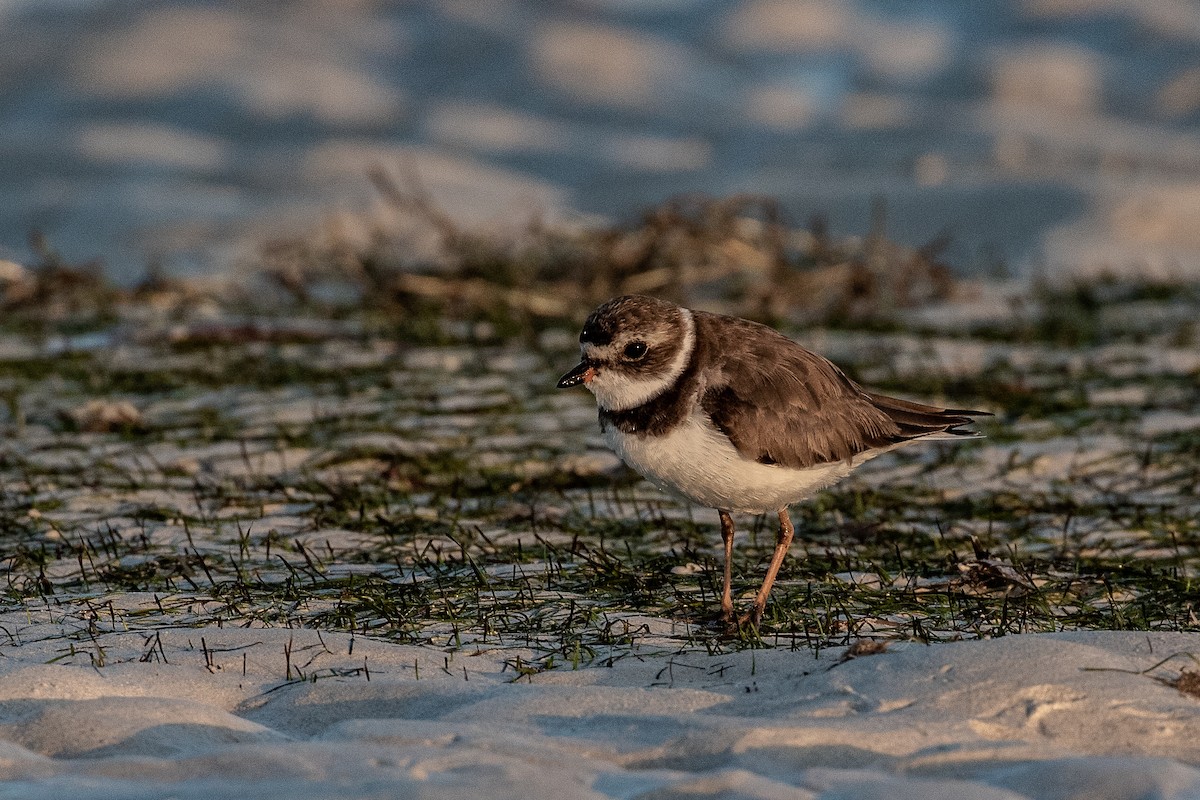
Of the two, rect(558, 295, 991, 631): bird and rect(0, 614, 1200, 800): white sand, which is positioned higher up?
rect(558, 295, 991, 631): bird

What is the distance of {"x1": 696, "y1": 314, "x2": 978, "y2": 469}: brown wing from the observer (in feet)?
13.6

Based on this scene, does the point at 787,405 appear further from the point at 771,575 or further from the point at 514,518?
the point at 514,518

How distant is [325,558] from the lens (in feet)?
15.0

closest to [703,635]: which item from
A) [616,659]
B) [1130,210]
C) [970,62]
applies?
[616,659]

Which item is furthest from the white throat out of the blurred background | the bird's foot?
the blurred background

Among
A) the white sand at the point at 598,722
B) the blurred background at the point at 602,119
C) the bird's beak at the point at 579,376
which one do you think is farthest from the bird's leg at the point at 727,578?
the blurred background at the point at 602,119

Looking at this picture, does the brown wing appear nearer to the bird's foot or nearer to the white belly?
the white belly

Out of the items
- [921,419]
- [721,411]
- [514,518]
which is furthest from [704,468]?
[514,518]

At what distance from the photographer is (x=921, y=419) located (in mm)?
4789

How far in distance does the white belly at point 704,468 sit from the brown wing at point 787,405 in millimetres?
41

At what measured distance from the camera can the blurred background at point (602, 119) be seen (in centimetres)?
1255

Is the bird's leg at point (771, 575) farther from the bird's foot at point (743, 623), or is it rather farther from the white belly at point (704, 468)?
the white belly at point (704, 468)

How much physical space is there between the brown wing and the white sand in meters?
0.77

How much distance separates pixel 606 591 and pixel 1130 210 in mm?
9148
